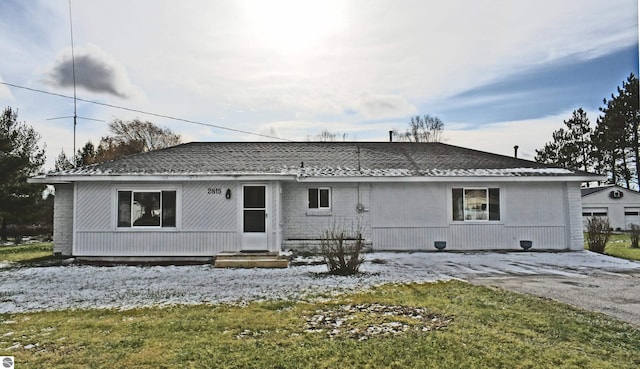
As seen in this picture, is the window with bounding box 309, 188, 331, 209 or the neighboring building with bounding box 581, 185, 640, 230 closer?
the window with bounding box 309, 188, 331, 209

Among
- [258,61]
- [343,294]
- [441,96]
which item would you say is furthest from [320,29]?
[441,96]

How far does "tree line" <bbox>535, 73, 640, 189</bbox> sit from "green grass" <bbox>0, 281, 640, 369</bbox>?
29896 mm

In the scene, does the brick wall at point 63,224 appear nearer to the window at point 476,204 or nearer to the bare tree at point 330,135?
the window at point 476,204

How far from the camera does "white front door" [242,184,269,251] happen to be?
1238 centimetres

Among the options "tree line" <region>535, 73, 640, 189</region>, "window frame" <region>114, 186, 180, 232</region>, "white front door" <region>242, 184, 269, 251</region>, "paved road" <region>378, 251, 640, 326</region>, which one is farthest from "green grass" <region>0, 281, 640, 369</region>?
"tree line" <region>535, 73, 640, 189</region>

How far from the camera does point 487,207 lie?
46.4 feet

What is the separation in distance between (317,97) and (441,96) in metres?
5.11

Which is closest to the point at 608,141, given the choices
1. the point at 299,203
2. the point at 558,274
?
the point at 558,274

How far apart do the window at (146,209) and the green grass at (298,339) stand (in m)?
6.10

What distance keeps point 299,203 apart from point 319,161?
220 centimetres

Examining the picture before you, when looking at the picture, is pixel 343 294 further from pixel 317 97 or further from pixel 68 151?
pixel 68 151

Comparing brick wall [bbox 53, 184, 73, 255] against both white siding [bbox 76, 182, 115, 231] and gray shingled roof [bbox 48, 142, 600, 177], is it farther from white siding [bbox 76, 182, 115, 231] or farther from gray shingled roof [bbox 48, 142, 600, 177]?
white siding [bbox 76, 182, 115, 231]

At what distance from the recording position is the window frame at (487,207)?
14070 mm

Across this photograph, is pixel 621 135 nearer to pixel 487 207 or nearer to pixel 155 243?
pixel 487 207
